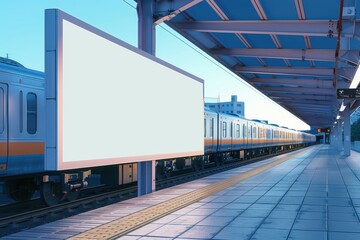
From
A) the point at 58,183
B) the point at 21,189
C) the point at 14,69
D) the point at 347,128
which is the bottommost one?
the point at 21,189

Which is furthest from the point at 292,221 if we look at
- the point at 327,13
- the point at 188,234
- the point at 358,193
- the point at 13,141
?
the point at 327,13

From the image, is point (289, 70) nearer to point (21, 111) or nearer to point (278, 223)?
point (21, 111)

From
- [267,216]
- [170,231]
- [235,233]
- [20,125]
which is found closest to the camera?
[235,233]

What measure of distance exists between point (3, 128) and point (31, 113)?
1051 mm

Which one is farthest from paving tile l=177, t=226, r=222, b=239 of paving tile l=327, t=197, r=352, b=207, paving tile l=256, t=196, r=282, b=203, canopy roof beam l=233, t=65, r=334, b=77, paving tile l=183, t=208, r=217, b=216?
canopy roof beam l=233, t=65, r=334, b=77

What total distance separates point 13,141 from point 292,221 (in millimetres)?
6141

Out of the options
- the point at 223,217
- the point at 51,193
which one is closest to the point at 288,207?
the point at 223,217

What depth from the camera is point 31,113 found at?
35.2ft

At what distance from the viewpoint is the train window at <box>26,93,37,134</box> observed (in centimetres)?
1059

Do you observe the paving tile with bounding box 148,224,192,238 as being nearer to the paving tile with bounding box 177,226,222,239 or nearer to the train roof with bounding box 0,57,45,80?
the paving tile with bounding box 177,226,222,239

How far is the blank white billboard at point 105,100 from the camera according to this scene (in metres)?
6.80

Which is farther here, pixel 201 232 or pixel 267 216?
pixel 267 216

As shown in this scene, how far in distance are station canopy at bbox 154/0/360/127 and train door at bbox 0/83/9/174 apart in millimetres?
4505

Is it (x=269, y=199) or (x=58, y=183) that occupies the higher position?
(x=58, y=183)
